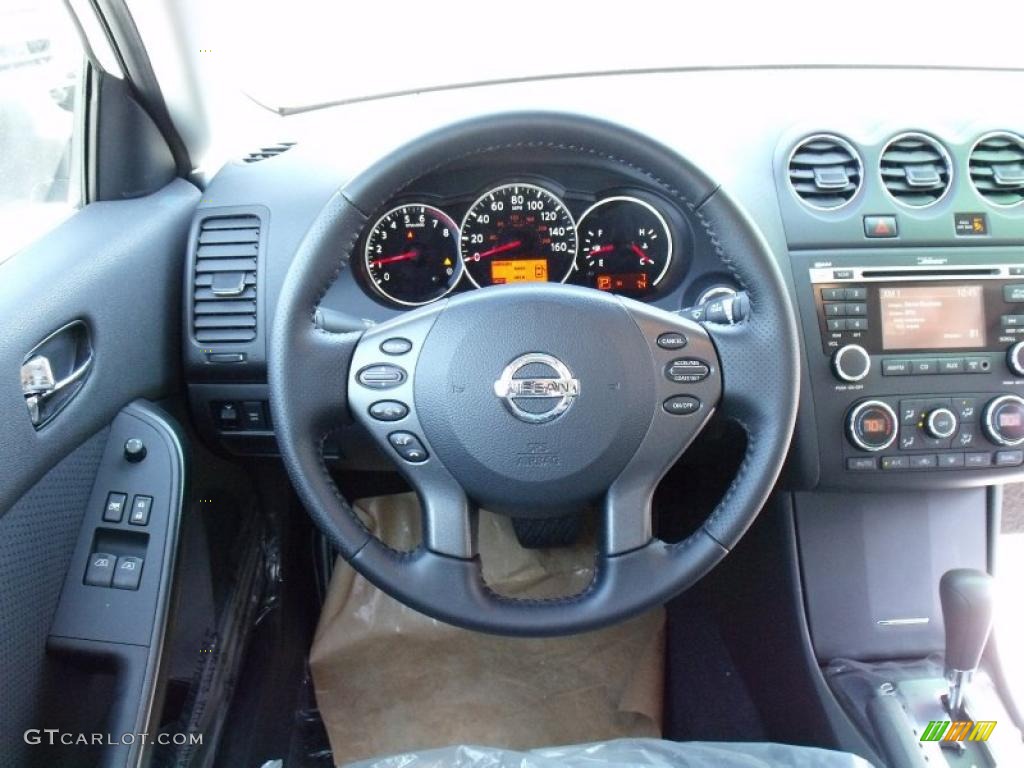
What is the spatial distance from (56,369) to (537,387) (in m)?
0.62

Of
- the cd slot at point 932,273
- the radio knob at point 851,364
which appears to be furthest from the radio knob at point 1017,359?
the radio knob at point 851,364

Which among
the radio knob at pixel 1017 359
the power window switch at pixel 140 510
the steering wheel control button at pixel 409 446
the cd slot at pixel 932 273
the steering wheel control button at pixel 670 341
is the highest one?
the steering wheel control button at pixel 670 341

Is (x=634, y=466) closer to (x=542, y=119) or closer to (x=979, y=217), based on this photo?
(x=542, y=119)

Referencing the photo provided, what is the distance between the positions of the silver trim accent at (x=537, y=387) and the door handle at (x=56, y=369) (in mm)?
556

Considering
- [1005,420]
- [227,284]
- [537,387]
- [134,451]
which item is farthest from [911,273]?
[134,451]

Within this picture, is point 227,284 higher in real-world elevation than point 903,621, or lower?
higher

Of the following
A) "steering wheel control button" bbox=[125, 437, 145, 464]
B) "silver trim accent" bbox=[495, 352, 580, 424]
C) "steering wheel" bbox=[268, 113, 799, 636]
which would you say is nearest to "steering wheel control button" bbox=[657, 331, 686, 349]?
"steering wheel" bbox=[268, 113, 799, 636]

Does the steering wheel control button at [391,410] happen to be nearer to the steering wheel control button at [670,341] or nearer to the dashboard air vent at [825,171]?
the steering wheel control button at [670,341]

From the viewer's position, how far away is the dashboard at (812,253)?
136cm

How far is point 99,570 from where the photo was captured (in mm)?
1204

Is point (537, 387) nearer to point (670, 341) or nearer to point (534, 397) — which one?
point (534, 397)

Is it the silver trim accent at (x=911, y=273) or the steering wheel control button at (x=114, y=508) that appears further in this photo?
the silver trim accent at (x=911, y=273)

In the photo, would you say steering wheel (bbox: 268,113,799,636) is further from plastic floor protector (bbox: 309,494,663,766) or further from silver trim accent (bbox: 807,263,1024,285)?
plastic floor protector (bbox: 309,494,663,766)

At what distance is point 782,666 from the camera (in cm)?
151
